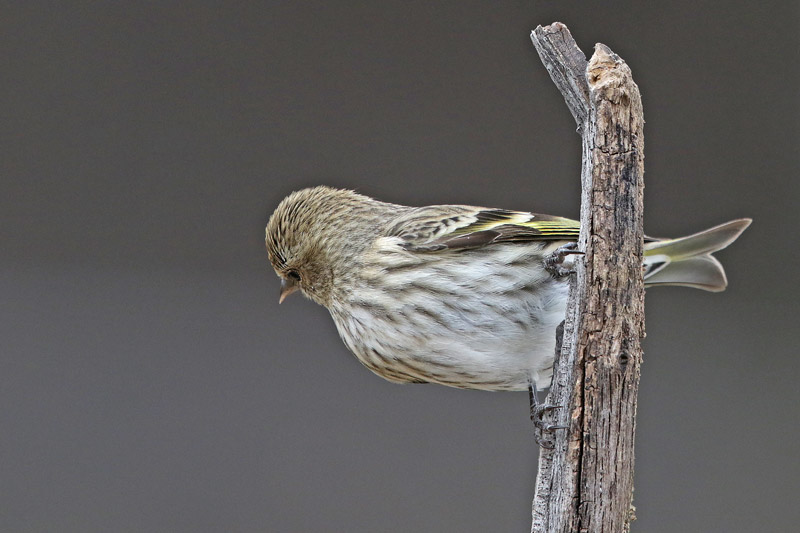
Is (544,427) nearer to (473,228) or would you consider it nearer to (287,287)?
(473,228)

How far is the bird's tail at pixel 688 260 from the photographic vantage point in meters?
2.40

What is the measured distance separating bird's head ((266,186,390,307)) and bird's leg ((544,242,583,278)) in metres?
0.63

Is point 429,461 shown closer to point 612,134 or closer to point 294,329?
point 294,329

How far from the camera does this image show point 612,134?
1649mm

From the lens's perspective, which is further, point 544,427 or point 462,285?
point 462,285

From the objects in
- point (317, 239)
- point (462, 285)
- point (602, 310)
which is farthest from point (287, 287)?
point (602, 310)

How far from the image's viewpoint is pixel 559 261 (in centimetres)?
202

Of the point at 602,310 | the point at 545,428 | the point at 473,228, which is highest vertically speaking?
the point at 473,228

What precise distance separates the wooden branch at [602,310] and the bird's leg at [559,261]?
231 millimetres

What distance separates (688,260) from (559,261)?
2.01ft

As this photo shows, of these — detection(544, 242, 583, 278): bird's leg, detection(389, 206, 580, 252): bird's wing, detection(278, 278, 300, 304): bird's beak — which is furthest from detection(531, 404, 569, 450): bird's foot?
detection(278, 278, 300, 304): bird's beak

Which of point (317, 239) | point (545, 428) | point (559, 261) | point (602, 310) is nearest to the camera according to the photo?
point (602, 310)

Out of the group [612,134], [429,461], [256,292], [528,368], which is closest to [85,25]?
[256,292]

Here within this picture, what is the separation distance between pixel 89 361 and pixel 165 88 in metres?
1.37
